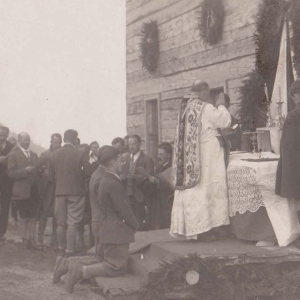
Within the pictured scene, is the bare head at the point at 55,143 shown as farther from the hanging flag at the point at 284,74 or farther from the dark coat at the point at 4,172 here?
the hanging flag at the point at 284,74

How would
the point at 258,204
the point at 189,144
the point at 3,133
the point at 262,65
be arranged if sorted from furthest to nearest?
the point at 3,133 < the point at 262,65 < the point at 189,144 < the point at 258,204

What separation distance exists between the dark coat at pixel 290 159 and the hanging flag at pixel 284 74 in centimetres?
177

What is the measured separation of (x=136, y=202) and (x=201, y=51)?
131 inches

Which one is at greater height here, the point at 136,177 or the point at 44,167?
the point at 44,167

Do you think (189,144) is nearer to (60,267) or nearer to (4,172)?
(60,267)

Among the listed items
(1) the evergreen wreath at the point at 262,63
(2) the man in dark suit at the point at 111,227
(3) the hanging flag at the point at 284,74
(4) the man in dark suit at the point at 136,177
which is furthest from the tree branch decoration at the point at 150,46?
(2) the man in dark suit at the point at 111,227

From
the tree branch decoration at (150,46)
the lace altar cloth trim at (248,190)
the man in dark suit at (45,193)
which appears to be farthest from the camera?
the tree branch decoration at (150,46)

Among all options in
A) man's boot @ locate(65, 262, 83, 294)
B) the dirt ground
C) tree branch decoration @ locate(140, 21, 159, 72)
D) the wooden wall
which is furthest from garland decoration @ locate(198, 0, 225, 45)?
man's boot @ locate(65, 262, 83, 294)

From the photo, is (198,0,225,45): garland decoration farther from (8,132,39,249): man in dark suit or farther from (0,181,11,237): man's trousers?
(0,181,11,237): man's trousers

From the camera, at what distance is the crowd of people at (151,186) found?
6.82m

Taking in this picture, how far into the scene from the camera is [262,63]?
8742 millimetres

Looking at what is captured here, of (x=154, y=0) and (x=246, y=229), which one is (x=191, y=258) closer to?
(x=246, y=229)

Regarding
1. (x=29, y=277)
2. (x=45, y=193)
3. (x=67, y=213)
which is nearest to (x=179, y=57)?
(x=45, y=193)

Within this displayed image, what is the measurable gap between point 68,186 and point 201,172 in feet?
8.67
